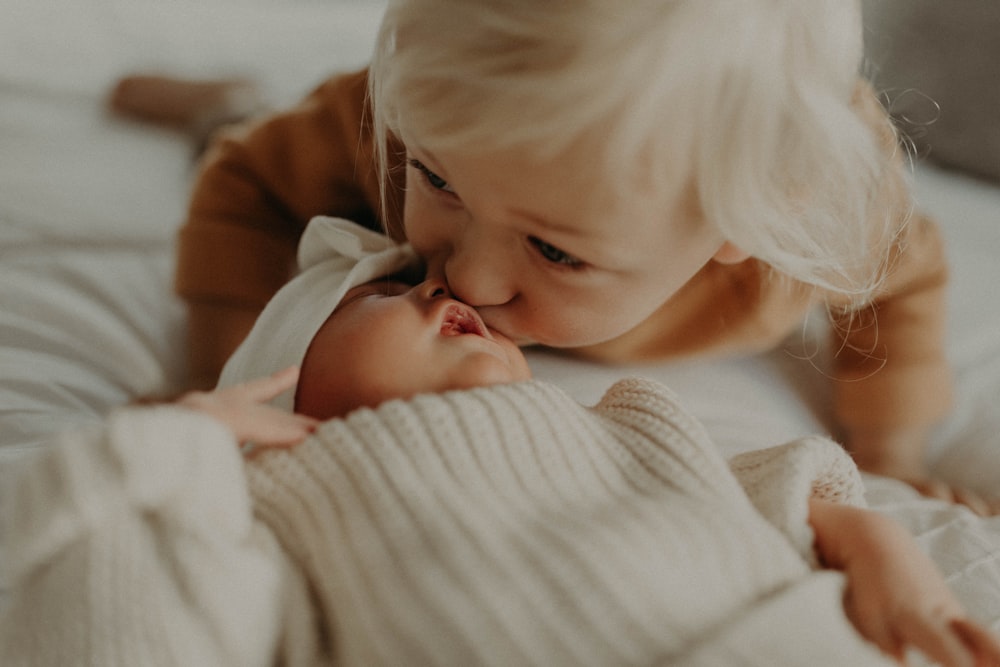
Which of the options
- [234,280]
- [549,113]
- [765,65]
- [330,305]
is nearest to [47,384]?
[234,280]

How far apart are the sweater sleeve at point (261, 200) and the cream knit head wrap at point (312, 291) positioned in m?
0.09

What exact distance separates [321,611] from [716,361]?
59 centimetres

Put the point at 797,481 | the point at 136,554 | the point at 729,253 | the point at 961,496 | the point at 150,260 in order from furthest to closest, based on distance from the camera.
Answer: the point at 150,260
the point at 961,496
the point at 729,253
the point at 797,481
the point at 136,554

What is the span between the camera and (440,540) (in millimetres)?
453

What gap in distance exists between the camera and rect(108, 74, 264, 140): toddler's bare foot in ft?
3.96

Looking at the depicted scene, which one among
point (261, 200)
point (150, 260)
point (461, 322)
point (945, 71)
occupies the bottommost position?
point (150, 260)

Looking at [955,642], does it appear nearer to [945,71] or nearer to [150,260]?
[150,260]

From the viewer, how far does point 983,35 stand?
1.15m

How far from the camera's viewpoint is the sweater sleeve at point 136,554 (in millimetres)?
405

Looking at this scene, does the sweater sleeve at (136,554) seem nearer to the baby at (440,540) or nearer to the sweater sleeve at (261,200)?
the baby at (440,540)

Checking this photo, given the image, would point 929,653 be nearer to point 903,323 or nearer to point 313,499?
point 313,499

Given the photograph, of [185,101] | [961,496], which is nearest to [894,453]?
[961,496]

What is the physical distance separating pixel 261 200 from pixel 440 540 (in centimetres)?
57

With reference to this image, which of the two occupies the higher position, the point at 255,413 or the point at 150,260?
Answer: the point at 255,413
